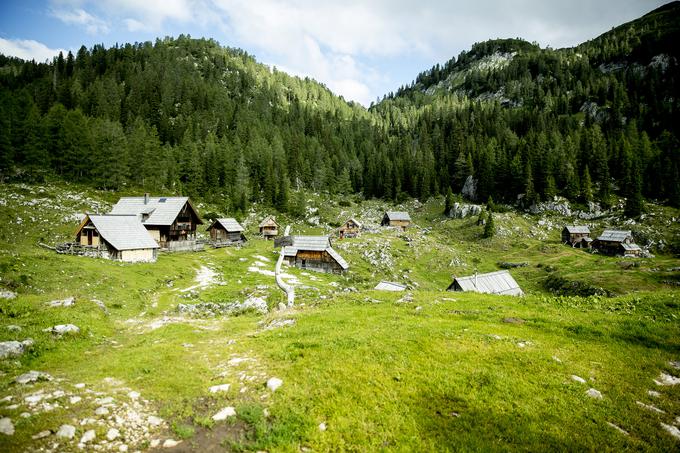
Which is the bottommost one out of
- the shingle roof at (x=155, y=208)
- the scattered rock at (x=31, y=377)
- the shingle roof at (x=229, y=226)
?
the scattered rock at (x=31, y=377)

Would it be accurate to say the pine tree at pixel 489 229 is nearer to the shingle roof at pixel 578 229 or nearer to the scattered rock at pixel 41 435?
the shingle roof at pixel 578 229

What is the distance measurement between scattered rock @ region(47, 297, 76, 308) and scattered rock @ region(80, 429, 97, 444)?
15734mm

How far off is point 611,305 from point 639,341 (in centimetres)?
612

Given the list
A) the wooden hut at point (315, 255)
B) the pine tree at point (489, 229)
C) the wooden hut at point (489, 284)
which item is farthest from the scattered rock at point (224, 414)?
the pine tree at point (489, 229)

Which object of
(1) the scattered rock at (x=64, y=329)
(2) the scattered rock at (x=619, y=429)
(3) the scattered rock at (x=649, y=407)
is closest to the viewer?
(2) the scattered rock at (x=619, y=429)

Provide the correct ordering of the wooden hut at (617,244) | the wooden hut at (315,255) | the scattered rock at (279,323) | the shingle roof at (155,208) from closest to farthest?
the scattered rock at (279,323), the shingle roof at (155,208), the wooden hut at (315,255), the wooden hut at (617,244)

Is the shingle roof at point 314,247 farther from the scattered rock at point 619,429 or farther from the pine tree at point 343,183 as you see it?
the pine tree at point 343,183

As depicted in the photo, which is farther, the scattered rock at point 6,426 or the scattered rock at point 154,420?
the scattered rock at point 154,420

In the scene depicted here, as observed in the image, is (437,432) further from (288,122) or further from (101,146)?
(288,122)

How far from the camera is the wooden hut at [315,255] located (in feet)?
217

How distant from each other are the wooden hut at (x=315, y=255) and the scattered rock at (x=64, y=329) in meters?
48.2

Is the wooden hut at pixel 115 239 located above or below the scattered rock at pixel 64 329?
above

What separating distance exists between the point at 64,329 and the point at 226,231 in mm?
66577

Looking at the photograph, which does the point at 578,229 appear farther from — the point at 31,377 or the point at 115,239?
the point at 31,377
